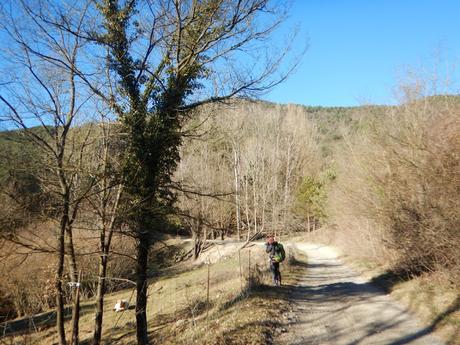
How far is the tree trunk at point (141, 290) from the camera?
340 inches

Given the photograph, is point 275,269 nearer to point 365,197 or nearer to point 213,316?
point 213,316

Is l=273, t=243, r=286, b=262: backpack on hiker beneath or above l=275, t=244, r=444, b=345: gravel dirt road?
above

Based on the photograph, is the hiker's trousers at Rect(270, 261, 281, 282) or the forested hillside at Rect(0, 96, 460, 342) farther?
the hiker's trousers at Rect(270, 261, 281, 282)

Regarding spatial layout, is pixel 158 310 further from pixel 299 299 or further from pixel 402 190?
pixel 402 190

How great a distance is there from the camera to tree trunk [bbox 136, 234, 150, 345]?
8633 mm

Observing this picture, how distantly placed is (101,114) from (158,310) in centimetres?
1023

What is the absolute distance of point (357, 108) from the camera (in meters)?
17.2

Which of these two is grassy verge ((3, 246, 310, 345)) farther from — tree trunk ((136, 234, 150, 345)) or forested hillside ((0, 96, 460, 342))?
forested hillside ((0, 96, 460, 342))

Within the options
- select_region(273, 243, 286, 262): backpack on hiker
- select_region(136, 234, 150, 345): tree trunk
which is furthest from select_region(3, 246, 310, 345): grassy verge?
select_region(273, 243, 286, 262): backpack on hiker

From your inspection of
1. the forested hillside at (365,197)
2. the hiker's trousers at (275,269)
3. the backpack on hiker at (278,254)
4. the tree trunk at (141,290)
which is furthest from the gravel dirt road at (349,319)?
the tree trunk at (141,290)

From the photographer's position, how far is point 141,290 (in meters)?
8.63

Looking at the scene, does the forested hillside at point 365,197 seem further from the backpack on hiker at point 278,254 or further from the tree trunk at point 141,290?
the backpack on hiker at point 278,254

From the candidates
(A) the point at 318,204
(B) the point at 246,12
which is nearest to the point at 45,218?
(B) the point at 246,12

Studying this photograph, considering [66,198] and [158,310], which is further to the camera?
[158,310]
